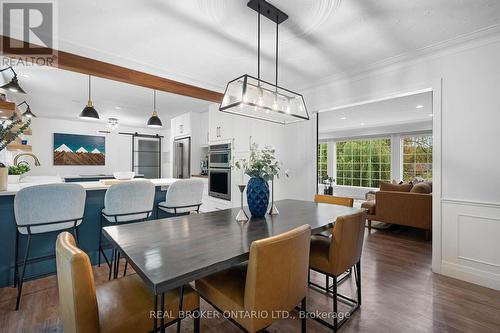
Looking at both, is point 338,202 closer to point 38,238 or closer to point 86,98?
point 38,238

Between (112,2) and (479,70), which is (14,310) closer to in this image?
(112,2)

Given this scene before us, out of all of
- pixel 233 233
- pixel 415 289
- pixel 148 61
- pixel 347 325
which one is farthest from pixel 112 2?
pixel 415 289

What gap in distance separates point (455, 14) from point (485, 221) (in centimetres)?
198

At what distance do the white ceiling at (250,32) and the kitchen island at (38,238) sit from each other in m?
1.60

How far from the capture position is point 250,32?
2.22 metres

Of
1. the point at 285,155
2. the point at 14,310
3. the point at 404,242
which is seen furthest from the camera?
the point at 285,155

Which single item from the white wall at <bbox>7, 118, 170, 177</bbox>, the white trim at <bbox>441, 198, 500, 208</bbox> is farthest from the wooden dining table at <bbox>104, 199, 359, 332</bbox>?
the white wall at <bbox>7, 118, 170, 177</bbox>

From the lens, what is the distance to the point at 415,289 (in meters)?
2.27

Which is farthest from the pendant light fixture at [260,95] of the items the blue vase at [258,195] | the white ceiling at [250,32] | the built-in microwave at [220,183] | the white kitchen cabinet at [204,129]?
the white kitchen cabinet at [204,129]

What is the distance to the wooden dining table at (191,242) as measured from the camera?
99 cm

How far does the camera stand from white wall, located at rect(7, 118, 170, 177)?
6090 mm

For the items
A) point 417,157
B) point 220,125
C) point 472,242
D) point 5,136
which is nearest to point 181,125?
point 220,125

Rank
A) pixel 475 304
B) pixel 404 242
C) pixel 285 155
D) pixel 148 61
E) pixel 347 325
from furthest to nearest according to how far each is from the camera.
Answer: pixel 285 155
pixel 404 242
pixel 148 61
pixel 475 304
pixel 347 325

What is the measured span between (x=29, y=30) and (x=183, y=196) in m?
2.17
